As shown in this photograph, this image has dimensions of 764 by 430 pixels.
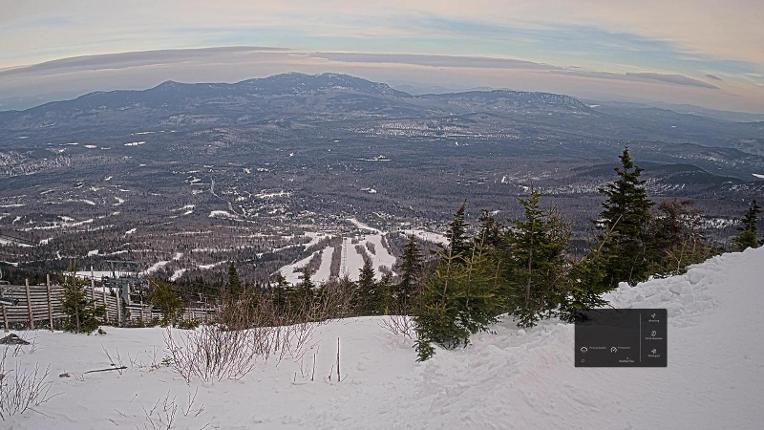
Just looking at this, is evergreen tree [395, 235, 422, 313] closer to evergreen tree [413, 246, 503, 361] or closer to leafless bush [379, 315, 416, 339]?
leafless bush [379, 315, 416, 339]

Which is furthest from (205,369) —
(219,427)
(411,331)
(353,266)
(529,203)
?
(353,266)

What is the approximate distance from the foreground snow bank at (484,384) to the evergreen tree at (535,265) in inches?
21.7

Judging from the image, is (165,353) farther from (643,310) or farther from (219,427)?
(643,310)

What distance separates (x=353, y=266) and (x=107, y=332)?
7798 centimetres

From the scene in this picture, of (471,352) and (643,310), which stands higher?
(643,310)

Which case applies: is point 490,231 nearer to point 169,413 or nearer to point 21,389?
point 169,413

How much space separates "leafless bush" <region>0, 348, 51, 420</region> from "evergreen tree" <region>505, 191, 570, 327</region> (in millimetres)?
8722

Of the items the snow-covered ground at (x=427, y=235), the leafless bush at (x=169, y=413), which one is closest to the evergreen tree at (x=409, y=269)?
the leafless bush at (x=169, y=413)

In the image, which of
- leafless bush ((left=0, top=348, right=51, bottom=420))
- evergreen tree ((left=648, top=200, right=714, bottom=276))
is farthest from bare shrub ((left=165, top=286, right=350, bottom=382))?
evergreen tree ((left=648, top=200, right=714, bottom=276))

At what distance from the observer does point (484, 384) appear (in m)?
6.68

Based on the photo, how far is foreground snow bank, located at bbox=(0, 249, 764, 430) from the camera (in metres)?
5.29

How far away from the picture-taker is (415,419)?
20.2ft

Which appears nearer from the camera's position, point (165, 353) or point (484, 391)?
point (484, 391)
